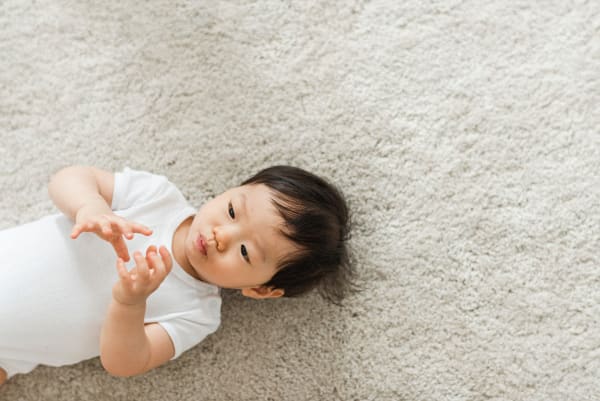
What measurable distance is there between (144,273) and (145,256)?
2.4 inches

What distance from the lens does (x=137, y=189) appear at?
1.02 meters

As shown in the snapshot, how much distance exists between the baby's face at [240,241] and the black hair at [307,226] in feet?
0.05

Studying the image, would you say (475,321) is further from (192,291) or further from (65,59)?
(65,59)

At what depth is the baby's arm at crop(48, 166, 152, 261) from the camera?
0.84m

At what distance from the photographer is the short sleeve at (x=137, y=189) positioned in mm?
1009

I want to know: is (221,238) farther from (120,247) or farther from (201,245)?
(120,247)

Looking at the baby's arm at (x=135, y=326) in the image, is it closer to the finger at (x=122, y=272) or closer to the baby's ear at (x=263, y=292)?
the finger at (x=122, y=272)

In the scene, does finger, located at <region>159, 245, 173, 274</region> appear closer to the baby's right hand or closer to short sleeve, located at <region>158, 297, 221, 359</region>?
the baby's right hand

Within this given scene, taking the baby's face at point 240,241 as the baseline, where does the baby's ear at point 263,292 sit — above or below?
below

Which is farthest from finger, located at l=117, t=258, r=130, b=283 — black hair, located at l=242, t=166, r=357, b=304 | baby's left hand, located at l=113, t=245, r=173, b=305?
black hair, located at l=242, t=166, r=357, b=304

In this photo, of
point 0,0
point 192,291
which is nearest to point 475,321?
point 192,291

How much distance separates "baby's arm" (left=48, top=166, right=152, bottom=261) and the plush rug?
0.11m

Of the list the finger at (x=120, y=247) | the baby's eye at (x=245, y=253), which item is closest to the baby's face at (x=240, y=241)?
the baby's eye at (x=245, y=253)

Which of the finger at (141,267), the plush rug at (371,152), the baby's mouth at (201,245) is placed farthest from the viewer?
the plush rug at (371,152)
